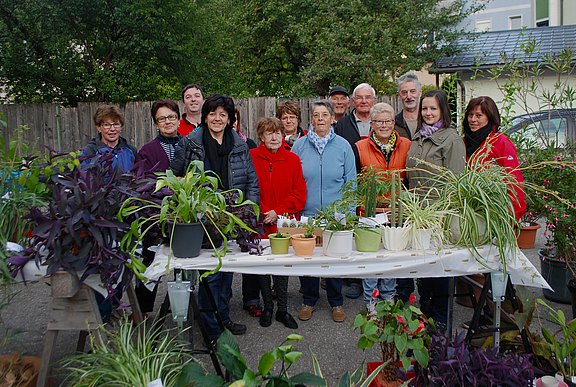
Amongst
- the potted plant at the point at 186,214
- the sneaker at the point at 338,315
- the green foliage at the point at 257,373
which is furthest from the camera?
the sneaker at the point at 338,315

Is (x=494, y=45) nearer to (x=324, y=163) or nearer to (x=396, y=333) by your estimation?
(x=324, y=163)

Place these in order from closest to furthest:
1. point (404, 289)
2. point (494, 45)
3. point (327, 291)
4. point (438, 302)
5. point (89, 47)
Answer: point (438, 302), point (327, 291), point (404, 289), point (89, 47), point (494, 45)

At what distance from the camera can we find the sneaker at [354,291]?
4.84 metres

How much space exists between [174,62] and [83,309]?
906 cm

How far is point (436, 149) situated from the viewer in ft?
11.9

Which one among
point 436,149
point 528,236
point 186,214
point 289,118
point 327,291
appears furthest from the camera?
point 528,236

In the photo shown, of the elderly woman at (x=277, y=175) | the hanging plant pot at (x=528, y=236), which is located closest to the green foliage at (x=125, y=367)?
the elderly woman at (x=277, y=175)

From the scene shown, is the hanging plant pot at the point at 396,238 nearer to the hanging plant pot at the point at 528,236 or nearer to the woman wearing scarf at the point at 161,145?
the woman wearing scarf at the point at 161,145

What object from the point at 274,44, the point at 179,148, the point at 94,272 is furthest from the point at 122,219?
the point at 274,44

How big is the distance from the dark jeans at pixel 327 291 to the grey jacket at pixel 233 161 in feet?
3.41

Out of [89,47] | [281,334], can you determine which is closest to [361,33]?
[89,47]

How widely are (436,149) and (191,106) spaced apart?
2.19m

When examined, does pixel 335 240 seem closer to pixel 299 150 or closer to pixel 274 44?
pixel 299 150

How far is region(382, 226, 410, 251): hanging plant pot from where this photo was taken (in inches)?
113
